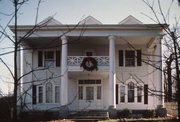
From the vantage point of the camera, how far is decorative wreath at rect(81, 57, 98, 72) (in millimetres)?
26734

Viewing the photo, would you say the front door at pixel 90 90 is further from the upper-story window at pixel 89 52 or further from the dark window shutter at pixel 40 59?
the dark window shutter at pixel 40 59

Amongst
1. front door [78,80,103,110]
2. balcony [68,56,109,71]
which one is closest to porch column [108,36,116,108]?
balcony [68,56,109,71]

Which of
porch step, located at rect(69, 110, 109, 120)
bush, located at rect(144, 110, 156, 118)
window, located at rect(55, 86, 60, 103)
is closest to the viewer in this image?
porch step, located at rect(69, 110, 109, 120)

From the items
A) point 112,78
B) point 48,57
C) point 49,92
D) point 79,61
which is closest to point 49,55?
point 48,57

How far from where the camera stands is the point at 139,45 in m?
30.9

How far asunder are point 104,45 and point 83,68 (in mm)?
5108

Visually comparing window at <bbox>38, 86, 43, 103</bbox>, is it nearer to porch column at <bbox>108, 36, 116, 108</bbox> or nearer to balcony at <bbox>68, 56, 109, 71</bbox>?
balcony at <bbox>68, 56, 109, 71</bbox>

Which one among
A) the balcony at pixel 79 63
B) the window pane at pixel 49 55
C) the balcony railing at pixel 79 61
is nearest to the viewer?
the balcony at pixel 79 63

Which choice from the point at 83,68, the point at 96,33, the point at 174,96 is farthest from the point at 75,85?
the point at 174,96

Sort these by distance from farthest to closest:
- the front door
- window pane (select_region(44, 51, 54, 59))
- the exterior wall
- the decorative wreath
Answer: window pane (select_region(44, 51, 54, 59))
the front door
the exterior wall
the decorative wreath

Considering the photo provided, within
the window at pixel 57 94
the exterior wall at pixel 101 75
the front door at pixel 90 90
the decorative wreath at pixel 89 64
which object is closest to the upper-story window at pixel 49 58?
the exterior wall at pixel 101 75

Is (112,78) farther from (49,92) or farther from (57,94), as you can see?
(49,92)

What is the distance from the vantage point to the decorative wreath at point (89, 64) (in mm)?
26734

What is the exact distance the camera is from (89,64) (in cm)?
2683
